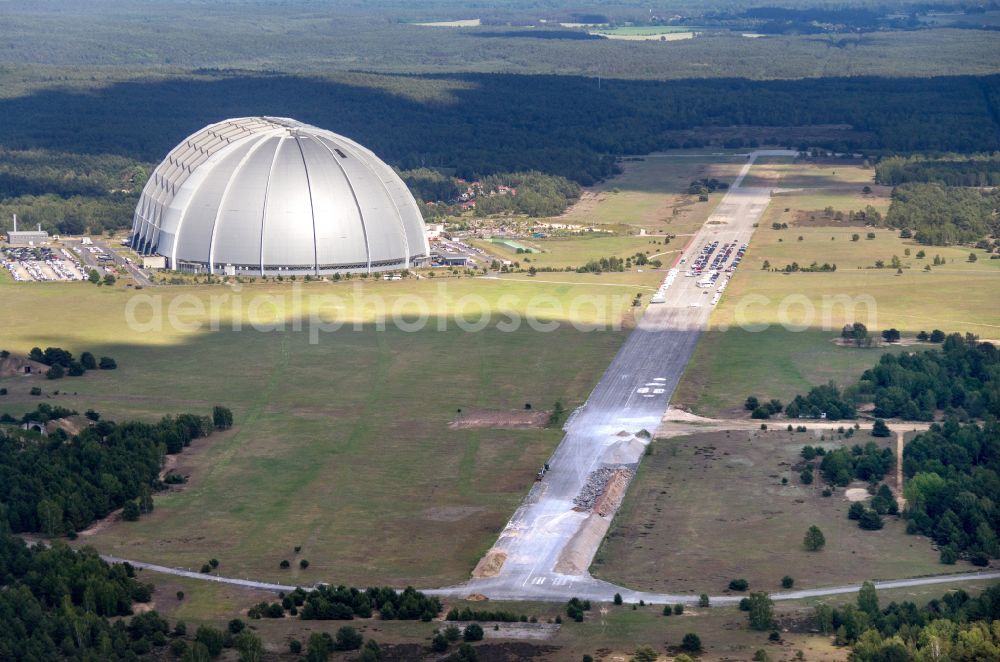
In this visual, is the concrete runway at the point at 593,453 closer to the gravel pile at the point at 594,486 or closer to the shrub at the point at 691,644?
the gravel pile at the point at 594,486

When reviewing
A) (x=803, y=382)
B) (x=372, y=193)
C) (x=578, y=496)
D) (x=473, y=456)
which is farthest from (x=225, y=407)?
(x=372, y=193)

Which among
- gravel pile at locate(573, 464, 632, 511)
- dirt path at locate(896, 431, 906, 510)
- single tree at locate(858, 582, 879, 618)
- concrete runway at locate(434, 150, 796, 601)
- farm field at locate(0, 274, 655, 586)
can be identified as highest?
single tree at locate(858, 582, 879, 618)

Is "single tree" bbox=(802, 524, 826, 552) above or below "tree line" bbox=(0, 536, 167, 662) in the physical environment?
above

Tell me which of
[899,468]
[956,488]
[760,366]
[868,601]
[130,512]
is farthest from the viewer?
[760,366]

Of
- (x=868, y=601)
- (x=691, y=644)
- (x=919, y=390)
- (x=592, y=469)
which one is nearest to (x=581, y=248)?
(x=919, y=390)

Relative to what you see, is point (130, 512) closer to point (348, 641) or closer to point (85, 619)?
point (85, 619)

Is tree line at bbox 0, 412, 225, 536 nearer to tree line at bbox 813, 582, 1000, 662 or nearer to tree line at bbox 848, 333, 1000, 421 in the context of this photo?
tree line at bbox 813, 582, 1000, 662

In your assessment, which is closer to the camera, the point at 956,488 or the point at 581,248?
the point at 956,488

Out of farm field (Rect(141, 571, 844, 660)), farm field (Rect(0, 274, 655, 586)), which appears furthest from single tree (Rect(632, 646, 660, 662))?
farm field (Rect(0, 274, 655, 586))
